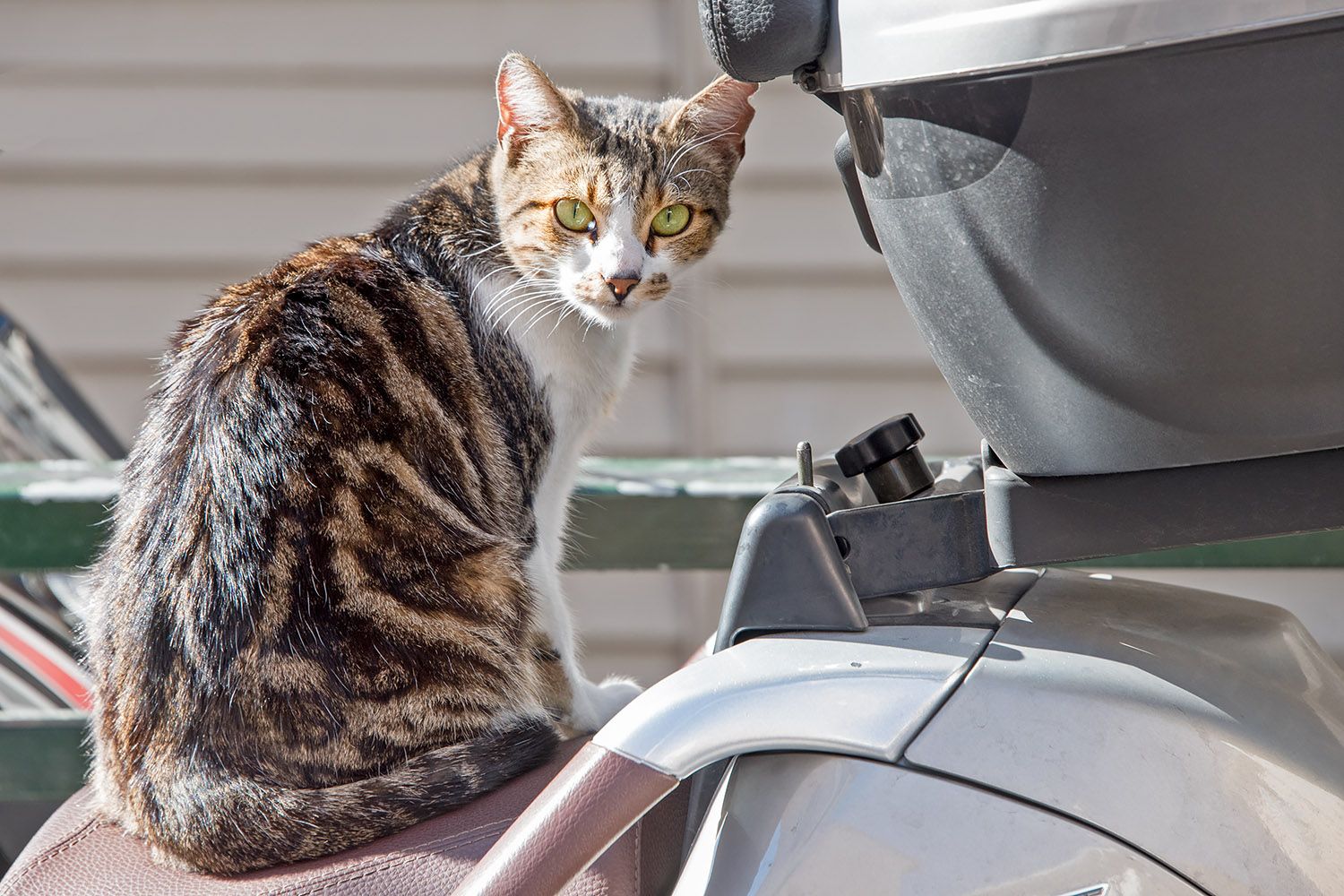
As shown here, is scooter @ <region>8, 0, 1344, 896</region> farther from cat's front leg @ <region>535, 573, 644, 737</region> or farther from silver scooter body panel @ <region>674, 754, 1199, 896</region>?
cat's front leg @ <region>535, 573, 644, 737</region>

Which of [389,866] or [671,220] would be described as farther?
[671,220]

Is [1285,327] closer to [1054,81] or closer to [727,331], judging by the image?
[1054,81]

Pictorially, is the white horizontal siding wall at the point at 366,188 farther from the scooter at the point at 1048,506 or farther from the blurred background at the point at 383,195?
the scooter at the point at 1048,506

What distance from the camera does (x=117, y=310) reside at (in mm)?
2432

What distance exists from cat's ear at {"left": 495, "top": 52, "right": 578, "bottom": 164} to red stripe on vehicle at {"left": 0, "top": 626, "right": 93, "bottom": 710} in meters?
0.97

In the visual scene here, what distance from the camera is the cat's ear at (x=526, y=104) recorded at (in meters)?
1.13

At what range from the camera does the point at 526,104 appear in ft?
3.76

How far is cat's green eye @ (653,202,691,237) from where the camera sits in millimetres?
1172

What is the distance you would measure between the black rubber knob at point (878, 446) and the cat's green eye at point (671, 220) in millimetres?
543

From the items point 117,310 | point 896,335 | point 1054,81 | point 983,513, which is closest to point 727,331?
point 896,335

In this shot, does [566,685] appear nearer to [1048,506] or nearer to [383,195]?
[1048,506]

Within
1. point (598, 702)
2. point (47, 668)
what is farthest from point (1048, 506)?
point (47, 668)

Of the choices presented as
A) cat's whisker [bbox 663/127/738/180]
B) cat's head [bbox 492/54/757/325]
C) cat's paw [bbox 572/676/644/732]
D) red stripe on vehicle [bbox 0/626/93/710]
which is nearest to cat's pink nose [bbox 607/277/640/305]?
cat's head [bbox 492/54/757/325]

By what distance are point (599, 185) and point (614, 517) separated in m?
0.43
